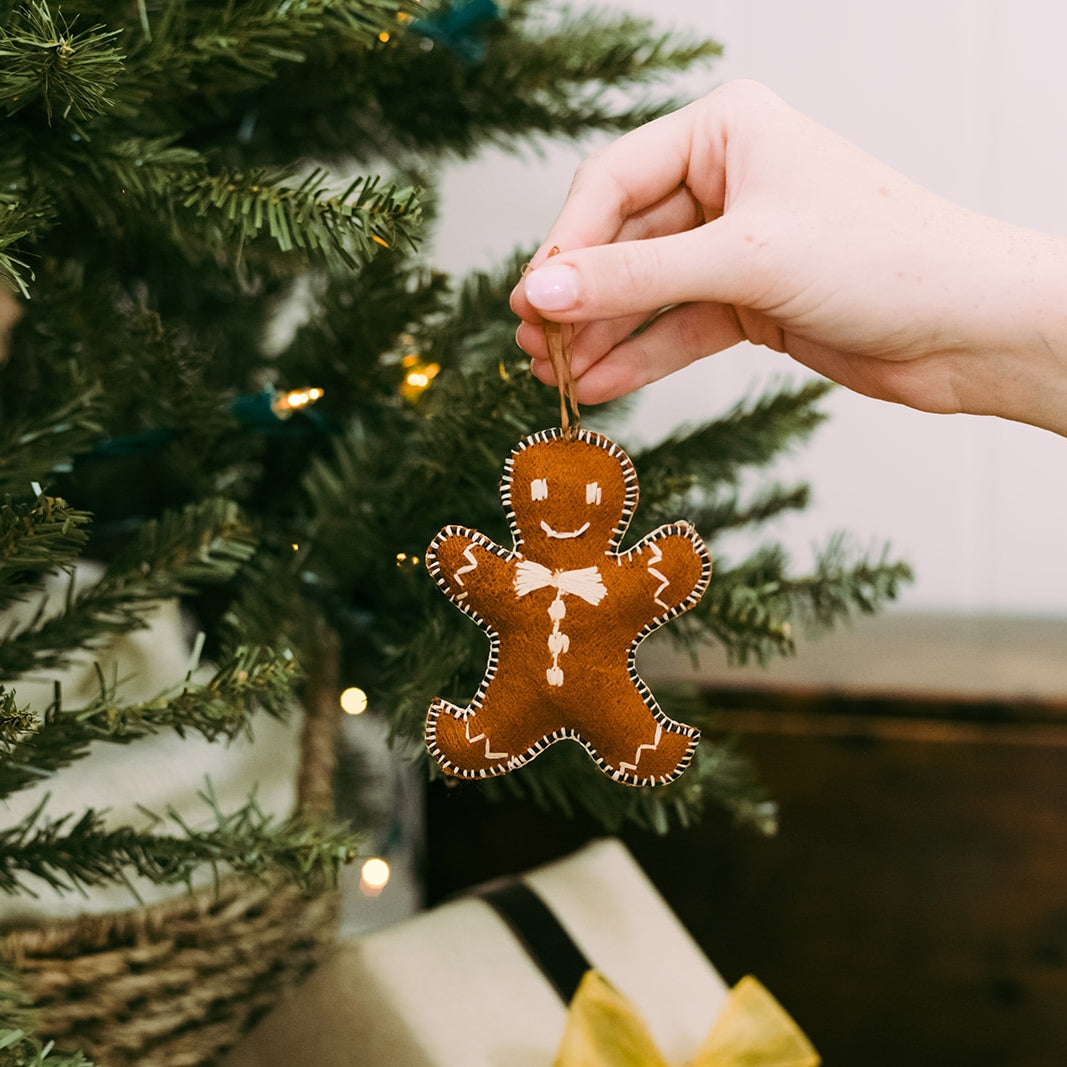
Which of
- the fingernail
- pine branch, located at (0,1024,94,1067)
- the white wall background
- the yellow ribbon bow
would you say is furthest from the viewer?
the white wall background

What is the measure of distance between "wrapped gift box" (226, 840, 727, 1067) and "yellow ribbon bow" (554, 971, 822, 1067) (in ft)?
0.17

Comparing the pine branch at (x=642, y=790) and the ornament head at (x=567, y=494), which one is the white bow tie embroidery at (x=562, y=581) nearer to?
the ornament head at (x=567, y=494)

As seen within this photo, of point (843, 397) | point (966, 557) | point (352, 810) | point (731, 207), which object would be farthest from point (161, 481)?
point (966, 557)

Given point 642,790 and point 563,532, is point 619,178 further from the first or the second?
point 642,790

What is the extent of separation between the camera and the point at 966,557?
106cm

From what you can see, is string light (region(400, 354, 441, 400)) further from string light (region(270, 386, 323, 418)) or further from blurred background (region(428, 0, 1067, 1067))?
blurred background (region(428, 0, 1067, 1067))

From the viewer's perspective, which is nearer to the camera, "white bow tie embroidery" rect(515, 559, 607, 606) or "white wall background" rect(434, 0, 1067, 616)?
"white bow tie embroidery" rect(515, 559, 607, 606)

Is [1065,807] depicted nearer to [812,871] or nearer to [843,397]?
[812,871]

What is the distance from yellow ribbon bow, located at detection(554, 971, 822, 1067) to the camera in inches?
21.7

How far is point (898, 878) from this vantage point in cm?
86

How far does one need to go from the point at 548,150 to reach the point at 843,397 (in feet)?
1.32

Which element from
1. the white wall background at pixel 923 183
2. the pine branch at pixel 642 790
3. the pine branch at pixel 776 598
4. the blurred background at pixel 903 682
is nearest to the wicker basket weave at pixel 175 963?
the pine branch at pixel 642 790

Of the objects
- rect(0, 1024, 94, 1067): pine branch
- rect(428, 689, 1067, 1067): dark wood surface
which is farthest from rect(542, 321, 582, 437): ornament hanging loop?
rect(428, 689, 1067, 1067): dark wood surface

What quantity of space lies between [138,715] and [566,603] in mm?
197
